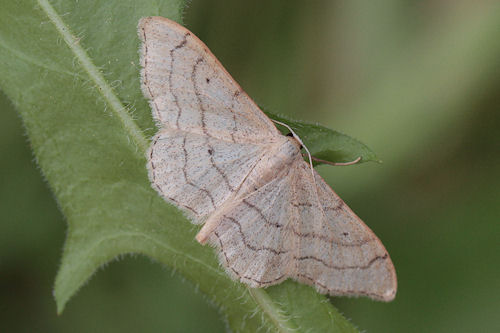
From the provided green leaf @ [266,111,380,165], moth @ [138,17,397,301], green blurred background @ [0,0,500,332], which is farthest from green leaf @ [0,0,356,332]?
green blurred background @ [0,0,500,332]

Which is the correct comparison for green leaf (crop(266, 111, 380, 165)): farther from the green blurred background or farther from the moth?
the green blurred background

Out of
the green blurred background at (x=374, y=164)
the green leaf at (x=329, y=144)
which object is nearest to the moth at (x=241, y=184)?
the green leaf at (x=329, y=144)

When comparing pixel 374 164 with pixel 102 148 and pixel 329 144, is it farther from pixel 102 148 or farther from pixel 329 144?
pixel 102 148

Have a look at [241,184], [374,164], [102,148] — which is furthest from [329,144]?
[374,164]

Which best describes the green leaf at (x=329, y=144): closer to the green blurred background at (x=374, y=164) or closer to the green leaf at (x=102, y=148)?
the green leaf at (x=102, y=148)

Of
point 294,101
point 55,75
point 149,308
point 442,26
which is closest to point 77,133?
point 55,75

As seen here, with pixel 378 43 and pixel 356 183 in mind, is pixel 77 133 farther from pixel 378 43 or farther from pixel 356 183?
pixel 378 43
